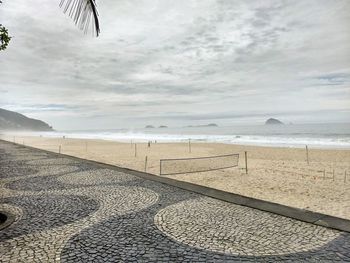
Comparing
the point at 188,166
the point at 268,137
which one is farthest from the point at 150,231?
the point at 268,137

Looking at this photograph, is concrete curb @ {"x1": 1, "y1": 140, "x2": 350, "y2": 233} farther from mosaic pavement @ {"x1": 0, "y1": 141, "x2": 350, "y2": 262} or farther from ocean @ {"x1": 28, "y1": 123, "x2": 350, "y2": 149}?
ocean @ {"x1": 28, "y1": 123, "x2": 350, "y2": 149}

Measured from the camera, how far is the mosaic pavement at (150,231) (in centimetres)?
356

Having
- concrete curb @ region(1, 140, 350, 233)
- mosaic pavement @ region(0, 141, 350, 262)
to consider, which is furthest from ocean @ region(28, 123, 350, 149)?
mosaic pavement @ region(0, 141, 350, 262)

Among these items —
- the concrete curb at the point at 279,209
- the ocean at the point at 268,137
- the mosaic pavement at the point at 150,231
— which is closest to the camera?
the mosaic pavement at the point at 150,231

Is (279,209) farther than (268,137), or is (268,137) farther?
(268,137)

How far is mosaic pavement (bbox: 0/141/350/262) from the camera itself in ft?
11.7

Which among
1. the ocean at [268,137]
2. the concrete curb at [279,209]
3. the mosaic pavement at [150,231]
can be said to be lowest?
the mosaic pavement at [150,231]

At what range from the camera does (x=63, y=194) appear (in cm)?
693

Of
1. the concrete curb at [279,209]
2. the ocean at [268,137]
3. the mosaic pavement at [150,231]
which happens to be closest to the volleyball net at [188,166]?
the concrete curb at [279,209]

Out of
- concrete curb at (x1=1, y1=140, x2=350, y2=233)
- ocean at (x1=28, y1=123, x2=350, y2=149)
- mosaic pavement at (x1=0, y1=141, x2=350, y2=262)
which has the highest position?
ocean at (x1=28, y1=123, x2=350, y2=149)

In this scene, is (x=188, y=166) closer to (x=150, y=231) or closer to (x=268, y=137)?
(x=150, y=231)

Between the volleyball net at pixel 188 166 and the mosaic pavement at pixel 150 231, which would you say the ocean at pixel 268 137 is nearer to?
the volleyball net at pixel 188 166

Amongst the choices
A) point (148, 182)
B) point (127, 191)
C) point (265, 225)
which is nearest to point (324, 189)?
point (265, 225)

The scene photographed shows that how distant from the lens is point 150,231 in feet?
14.4
